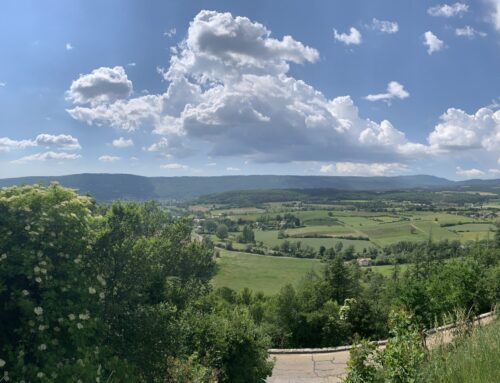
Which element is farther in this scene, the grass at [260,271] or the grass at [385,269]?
the grass at [260,271]

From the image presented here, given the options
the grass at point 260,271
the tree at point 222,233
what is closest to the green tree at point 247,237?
the tree at point 222,233

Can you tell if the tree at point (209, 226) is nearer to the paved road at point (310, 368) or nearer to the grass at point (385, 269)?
the grass at point (385, 269)

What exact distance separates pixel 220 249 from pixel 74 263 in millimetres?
97574

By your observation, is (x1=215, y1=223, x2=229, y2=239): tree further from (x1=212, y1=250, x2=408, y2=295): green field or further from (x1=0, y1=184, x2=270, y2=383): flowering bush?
(x1=0, y1=184, x2=270, y2=383): flowering bush

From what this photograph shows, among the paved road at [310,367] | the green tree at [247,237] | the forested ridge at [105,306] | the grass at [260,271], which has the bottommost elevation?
the grass at [260,271]

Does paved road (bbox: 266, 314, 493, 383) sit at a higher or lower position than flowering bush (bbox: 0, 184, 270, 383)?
lower

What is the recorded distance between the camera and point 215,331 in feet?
39.4

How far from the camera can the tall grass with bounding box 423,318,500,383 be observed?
14.5 ft

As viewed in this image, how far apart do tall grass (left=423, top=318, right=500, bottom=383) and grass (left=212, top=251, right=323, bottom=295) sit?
5945cm

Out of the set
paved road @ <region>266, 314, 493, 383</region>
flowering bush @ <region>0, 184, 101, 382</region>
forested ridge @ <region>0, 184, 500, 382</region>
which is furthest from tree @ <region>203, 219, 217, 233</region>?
flowering bush @ <region>0, 184, 101, 382</region>

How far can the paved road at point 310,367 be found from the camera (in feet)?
44.3

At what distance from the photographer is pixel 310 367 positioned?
1455cm

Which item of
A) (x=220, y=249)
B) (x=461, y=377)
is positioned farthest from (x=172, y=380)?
(x=220, y=249)

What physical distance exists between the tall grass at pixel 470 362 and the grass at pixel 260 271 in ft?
195
